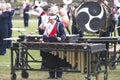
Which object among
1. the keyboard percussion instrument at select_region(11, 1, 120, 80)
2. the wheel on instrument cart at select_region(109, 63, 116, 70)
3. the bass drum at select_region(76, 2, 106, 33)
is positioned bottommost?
the wheel on instrument cart at select_region(109, 63, 116, 70)

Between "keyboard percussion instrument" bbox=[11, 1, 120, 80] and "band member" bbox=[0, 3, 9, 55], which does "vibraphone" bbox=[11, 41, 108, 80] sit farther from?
"band member" bbox=[0, 3, 9, 55]

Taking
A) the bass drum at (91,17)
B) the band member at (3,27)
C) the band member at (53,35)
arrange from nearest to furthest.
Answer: the band member at (53,35) → the bass drum at (91,17) → the band member at (3,27)

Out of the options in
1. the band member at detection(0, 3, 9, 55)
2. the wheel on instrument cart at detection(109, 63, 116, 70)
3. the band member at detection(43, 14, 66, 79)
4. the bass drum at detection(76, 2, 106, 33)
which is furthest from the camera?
the band member at detection(0, 3, 9, 55)

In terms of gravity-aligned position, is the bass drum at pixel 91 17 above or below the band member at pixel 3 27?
above

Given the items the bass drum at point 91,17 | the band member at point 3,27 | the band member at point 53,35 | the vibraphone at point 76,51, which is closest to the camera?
the vibraphone at point 76,51

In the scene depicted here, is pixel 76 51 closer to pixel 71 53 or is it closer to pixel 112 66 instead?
pixel 71 53

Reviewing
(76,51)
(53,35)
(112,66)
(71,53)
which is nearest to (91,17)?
(112,66)

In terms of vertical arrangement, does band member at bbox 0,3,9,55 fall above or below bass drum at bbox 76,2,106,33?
below

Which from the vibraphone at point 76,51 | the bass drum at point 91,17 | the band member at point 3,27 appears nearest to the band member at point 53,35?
the vibraphone at point 76,51

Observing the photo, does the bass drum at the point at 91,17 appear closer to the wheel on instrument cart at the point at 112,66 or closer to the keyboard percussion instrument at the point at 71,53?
the keyboard percussion instrument at the point at 71,53

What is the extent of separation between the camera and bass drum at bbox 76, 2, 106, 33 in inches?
655

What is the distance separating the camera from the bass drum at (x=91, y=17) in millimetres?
16641

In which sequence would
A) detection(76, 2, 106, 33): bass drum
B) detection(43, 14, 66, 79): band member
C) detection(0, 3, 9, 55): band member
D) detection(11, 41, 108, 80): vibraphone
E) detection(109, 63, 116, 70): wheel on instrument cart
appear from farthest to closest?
detection(0, 3, 9, 55): band member < detection(109, 63, 116, 70): wheel on instrument cart < detection(76, 2, 106, 33): bass drum < detection(43, 14, 66, 79): band member < detection(11, 41, 108, 80): vibraphone

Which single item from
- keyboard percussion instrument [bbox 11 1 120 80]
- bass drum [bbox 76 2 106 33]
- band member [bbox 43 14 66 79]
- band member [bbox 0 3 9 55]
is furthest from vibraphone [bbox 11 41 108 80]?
band member [bbox 0 3 9 55]
